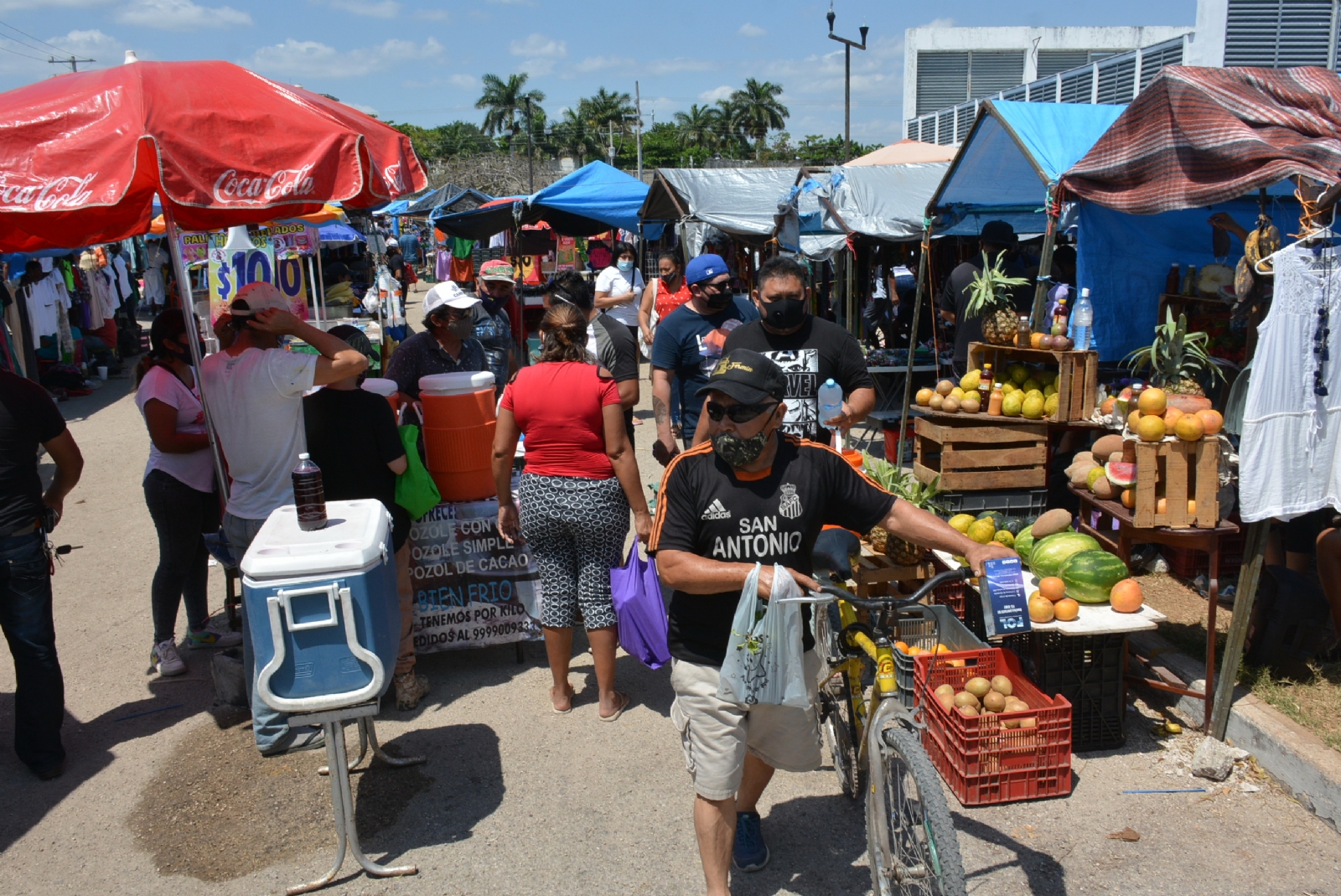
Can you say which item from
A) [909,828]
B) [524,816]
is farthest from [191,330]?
[909,828]

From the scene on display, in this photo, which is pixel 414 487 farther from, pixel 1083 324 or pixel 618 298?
pixel 618 298

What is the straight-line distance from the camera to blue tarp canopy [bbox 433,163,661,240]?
43.3ft

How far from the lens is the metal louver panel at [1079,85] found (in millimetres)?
18438

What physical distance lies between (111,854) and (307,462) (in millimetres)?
1786

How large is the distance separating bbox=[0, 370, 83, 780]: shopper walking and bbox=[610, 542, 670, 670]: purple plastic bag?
→ 2614 millimetres

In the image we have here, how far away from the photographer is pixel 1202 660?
4.78 metres

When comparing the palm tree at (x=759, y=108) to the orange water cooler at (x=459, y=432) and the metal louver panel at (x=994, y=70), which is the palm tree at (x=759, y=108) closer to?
the metal louver panel at (x=994, y=70)

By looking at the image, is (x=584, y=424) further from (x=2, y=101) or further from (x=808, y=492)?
(x=2, y=101)

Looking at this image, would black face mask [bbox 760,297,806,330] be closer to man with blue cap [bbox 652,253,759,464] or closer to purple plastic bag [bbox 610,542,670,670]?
man with blue cap [bbox 652,253,759,464]

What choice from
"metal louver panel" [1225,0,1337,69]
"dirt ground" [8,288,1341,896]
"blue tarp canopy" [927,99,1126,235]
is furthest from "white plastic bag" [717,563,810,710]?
"metal louver panel" [1225,0,1337,69]

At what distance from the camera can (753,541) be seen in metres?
2.84

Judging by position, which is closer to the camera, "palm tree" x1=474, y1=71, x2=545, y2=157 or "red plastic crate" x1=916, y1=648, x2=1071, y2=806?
"red plastic crate" x1=916, y1=648, x2=1071, y2=806

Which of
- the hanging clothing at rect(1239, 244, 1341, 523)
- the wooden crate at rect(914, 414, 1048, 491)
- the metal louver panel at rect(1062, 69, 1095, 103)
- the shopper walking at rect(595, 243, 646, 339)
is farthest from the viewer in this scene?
the metal louver panel at rect(1062, 69, 1095, 103)

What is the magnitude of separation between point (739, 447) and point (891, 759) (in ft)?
3.47
